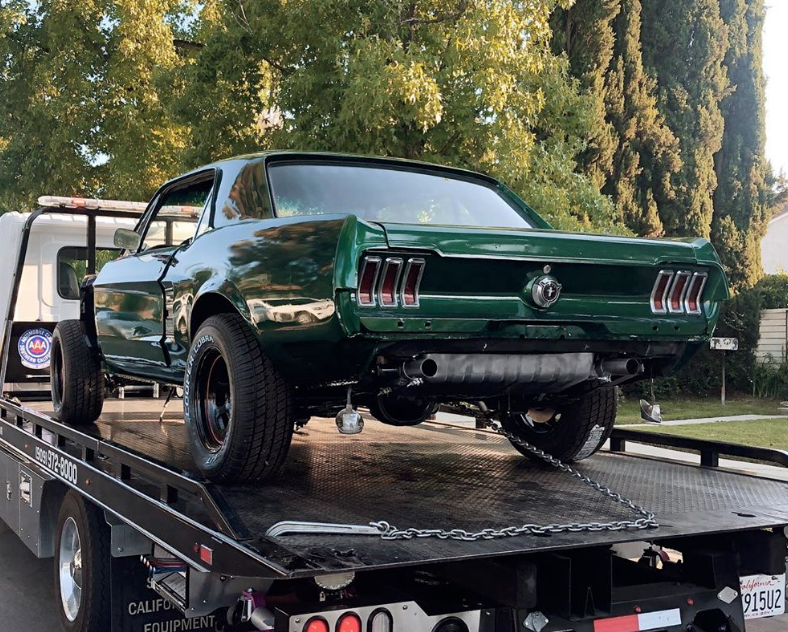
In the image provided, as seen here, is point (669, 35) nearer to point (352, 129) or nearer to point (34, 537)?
point (352, 129)

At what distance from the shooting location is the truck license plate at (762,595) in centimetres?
369

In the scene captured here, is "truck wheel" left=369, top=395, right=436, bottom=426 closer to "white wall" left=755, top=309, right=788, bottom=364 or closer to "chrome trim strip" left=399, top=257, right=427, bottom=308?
"chrome trim strip" left=399, top=257, right=427, bottom=308

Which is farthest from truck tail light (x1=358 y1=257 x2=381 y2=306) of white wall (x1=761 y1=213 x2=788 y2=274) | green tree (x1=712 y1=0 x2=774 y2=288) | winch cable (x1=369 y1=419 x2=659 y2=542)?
white wall (x1=761 y1=213 x2=788 y2=274)

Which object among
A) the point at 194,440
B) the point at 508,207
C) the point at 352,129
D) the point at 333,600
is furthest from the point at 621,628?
the point at 352,129

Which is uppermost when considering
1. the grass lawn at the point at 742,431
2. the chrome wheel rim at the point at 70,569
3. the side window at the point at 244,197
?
the side window at the point at 244,197

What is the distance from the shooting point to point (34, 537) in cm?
529

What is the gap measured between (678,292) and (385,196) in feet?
4.61

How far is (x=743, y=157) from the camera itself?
21.0m

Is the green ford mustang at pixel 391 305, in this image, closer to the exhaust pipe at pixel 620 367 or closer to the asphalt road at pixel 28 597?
the exhaust pipe at pixel 620 367

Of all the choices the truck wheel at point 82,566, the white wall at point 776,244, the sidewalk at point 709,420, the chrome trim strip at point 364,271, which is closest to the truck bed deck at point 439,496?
the truck wheel at point 82,566

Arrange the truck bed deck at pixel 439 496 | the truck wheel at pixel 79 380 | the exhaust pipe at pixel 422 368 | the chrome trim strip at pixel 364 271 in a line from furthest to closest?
the truck wheel at pixel 79 380
the exhaust pipe at pixel 422 368
the chrome trim strip at pixel 364 271
the truck bed deck at pixel 439 496

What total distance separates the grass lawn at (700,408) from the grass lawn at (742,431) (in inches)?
45.0

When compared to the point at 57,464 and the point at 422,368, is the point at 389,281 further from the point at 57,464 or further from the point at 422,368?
the point at 57,464

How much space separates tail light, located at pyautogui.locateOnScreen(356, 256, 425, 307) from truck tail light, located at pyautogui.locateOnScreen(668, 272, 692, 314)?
1262mm
